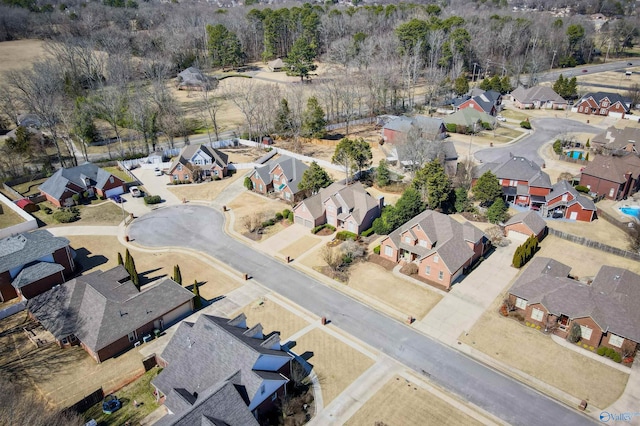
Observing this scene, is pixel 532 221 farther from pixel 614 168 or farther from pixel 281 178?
pixel 281 178

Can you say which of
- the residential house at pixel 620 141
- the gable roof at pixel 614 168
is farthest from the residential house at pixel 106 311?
the residential house at pixel 620 141

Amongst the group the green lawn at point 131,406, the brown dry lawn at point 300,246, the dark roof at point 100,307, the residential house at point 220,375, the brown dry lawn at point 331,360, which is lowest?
the brown dry lawn at point 331,360

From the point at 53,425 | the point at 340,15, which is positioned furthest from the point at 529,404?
the point at 340,15

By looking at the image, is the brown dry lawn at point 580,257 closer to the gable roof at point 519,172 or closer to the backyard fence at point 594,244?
the backyard fence at point 594,244

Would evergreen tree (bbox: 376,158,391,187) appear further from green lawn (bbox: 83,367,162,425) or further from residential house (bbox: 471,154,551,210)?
green lawn (bbox: 83,367,162,425)

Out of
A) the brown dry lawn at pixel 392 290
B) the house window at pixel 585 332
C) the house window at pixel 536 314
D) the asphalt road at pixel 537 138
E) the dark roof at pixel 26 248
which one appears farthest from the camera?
the asphalt road at pixel 537 138

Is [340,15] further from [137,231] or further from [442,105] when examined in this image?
[137,231]
